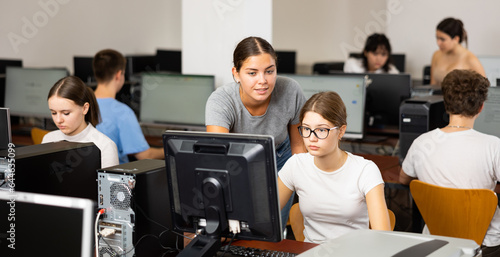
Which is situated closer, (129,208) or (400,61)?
(129,208)

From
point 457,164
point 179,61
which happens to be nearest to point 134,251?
point 457,164

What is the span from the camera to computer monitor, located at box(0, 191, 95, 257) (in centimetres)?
127

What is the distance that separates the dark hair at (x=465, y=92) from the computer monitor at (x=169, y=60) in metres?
4.97

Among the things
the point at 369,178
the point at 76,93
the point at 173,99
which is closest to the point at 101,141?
the point at 76,93

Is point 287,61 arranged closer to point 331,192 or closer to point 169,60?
point 169,60

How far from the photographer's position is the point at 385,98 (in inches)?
179

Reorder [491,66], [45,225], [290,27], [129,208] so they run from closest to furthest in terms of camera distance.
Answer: [45,225]
[129,208]
[491,66]
[290,27]

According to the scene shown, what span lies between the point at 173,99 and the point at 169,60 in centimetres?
294

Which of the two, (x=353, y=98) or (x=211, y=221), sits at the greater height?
(x=353, y=98)

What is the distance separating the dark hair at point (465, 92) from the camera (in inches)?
106

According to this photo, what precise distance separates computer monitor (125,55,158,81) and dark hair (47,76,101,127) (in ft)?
12.1

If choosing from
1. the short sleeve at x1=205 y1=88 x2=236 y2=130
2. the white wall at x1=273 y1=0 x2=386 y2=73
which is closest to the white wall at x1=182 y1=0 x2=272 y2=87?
the short sleeve at x1=205 y1=88 x2=236 y2=130

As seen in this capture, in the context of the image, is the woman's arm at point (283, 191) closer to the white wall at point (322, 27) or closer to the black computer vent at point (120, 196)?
the black computer vent at point (120, 196)

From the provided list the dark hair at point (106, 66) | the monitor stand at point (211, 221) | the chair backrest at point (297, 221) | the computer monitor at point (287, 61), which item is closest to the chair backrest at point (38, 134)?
the dark hair at point (106, 66)
